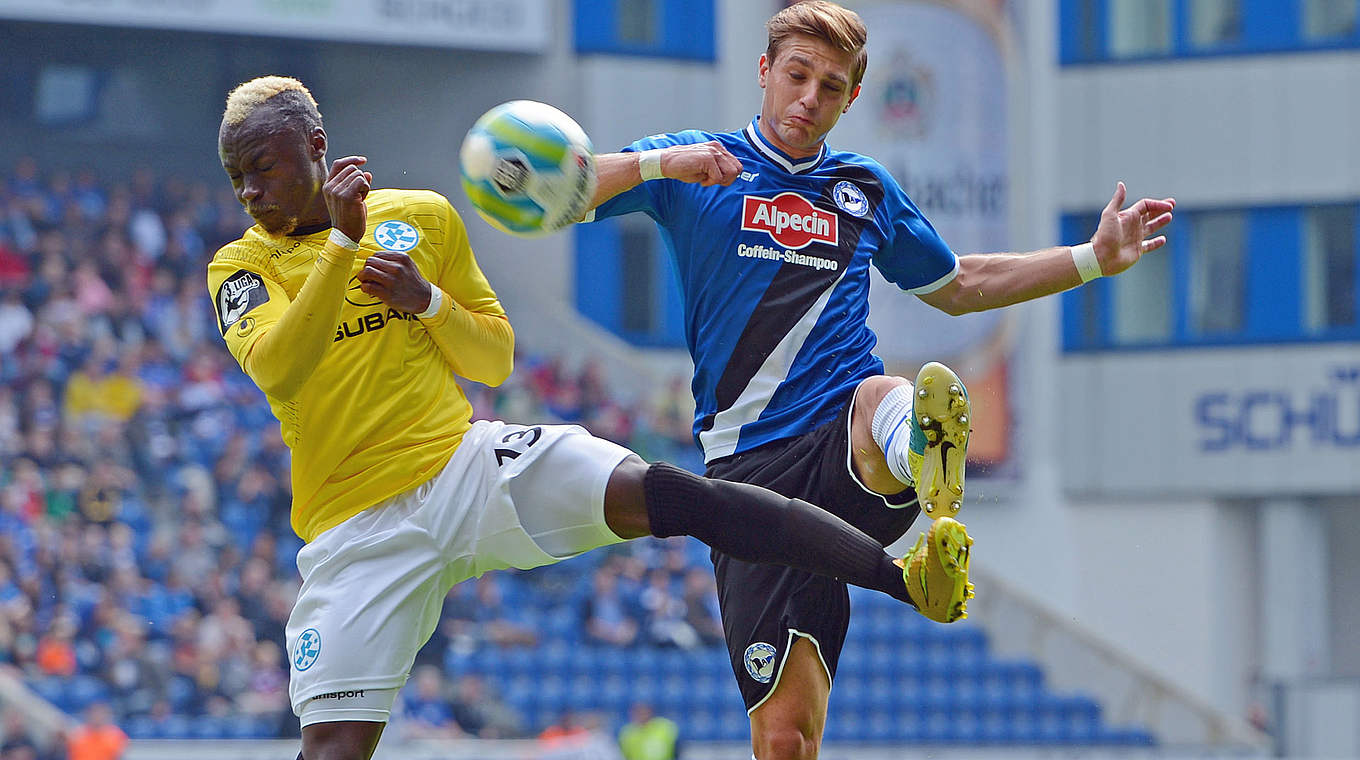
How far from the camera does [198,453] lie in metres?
17.1

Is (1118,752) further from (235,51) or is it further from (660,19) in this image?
(235,51)

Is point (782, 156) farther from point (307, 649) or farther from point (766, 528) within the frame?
point (307, 649)

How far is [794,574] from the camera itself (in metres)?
5.72

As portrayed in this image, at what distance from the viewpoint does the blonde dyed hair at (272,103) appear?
17.1 feet

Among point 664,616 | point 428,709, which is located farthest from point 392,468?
point 664,616

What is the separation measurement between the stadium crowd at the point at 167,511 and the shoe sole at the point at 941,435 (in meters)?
10.1

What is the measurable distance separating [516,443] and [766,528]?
2.64 feet

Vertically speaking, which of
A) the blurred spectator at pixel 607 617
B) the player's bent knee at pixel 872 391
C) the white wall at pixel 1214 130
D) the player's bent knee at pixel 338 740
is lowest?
the blurred spectator at pixel 607 617

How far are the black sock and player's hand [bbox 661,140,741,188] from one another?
2.77 feet

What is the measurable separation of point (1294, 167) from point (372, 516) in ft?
60.8

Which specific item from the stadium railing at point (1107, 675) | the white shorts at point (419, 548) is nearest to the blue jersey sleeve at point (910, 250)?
the white shorts at point (419, 548)

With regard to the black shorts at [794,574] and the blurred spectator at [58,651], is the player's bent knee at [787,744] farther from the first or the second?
the blurred spectator at [58,651]

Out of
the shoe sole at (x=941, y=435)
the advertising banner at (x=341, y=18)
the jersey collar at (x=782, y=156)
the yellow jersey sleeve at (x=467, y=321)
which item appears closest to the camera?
the shoe sole at (x=941, y=435)

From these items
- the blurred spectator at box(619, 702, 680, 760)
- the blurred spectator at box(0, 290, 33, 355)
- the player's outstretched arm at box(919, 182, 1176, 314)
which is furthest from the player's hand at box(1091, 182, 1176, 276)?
the blurred spectator at box(0, 290, 33, 355)
